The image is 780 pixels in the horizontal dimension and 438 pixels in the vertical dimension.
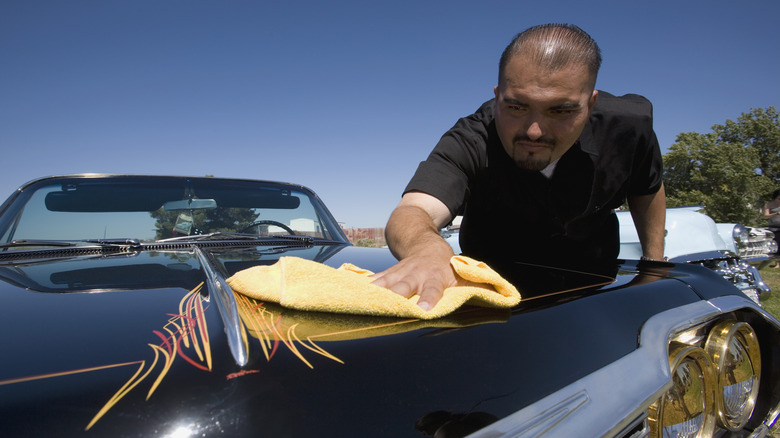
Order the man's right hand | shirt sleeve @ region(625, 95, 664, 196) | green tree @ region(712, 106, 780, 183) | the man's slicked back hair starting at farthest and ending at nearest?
green tree @ region(712, 106, 780, 183)
shirt sleeve @ region(625, 95, 664, 196)
the man's slicked back hair
the man's right hand

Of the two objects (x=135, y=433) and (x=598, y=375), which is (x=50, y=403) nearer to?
(x=135, y=433)

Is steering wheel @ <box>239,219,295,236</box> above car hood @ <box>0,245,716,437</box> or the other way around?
above

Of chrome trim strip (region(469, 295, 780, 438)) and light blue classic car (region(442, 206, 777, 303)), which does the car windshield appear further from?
light blue classic car (region(442, 206, 777, 303))

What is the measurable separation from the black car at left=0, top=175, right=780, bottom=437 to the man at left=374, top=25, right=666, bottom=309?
362mm

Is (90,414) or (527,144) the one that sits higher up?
(527,144)

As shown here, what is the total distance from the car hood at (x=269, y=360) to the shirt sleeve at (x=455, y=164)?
2.38 feet

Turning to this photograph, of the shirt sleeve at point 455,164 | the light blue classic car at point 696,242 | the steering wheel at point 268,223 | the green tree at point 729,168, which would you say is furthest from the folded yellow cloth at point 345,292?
the green tree at point 729,168

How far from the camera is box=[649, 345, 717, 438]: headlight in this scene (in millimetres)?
1037

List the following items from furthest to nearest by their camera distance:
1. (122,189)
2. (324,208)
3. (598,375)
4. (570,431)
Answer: (324,208) → (122,189) → (598,375) → (570,431)

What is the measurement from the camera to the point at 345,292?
35.4 inches

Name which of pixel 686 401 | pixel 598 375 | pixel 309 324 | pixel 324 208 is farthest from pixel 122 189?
pixel 686 401

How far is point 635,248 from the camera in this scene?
4.28m

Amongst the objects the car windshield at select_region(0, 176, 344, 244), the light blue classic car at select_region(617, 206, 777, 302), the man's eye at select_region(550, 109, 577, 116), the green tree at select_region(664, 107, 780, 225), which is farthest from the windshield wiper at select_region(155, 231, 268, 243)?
the green tree at select_region(664, 107, 780, 225)

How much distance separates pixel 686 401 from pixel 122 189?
242 cm
